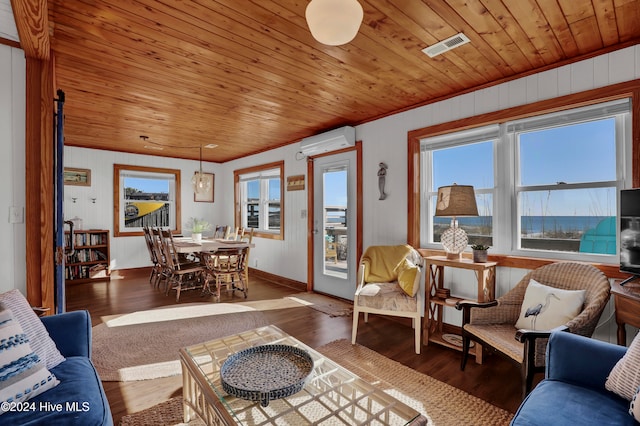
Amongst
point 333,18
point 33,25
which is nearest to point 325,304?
point 333,18

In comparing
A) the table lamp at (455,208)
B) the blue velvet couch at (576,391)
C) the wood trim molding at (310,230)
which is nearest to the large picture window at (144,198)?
the wood trim molding at (310,230)

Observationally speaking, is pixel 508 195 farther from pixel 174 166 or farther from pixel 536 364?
pixel 174 166

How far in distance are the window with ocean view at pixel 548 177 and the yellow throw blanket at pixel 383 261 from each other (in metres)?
A: 0.75

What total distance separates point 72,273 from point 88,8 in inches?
199

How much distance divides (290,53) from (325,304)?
306 cm

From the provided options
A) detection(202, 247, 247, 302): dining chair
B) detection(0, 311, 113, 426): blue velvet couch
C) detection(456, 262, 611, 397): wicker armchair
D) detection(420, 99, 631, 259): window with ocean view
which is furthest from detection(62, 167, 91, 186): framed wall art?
detection(456, 262, 611, 397): wicker armchair

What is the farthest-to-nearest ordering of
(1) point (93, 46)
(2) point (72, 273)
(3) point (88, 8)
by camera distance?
(2) point (72, 273), (1) point (93, 46), (3) point (88, 8)

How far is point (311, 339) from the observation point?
10.2ft

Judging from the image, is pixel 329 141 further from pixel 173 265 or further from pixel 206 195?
pixel 206 195

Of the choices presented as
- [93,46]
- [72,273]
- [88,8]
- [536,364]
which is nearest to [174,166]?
[72,273]

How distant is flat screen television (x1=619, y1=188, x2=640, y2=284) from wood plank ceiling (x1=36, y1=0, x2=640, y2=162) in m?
1.12

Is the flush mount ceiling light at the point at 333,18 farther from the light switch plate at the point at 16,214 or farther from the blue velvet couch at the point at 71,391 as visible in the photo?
the light switch plate at the point at 16,214

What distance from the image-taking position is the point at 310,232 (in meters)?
5.00

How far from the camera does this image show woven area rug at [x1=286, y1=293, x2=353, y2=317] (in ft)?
12.9
